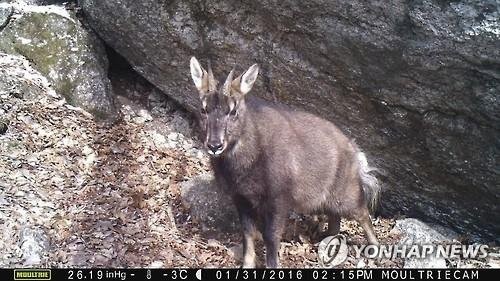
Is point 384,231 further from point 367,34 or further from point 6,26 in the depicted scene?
point 6,26

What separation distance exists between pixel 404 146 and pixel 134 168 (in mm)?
3475

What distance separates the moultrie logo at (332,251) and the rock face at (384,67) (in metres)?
1.20

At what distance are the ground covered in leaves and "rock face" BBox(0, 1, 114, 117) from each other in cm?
16

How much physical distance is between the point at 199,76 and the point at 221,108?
0.53 meters

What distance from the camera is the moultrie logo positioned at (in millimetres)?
6176

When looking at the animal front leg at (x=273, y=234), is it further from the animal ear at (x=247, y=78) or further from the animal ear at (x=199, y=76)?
the animal ear at (x=199, y=76)

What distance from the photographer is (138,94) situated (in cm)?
840

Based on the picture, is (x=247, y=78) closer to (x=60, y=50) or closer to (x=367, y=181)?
(x=367, y=181)

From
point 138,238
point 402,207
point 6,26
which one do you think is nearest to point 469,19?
point 402,207

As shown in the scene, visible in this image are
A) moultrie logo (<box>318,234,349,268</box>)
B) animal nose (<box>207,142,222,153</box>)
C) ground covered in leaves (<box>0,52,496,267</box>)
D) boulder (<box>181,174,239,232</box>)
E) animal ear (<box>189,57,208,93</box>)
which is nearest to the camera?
animal nose (<box>207,142,222,153</box>)

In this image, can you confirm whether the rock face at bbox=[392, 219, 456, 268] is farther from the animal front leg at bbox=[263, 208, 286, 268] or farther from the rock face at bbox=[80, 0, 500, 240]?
the animal front leg at bbox=[263, 208, 286, 268]

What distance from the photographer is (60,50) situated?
767 cm

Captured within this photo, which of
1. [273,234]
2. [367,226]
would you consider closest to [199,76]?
[273,234]

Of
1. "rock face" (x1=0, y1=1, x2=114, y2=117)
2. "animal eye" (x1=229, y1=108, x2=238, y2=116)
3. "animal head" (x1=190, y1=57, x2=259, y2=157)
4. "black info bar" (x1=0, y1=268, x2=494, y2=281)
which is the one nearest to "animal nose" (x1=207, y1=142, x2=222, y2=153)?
"animal head" (x1=190, y1=57, x2=259, y2=157)
